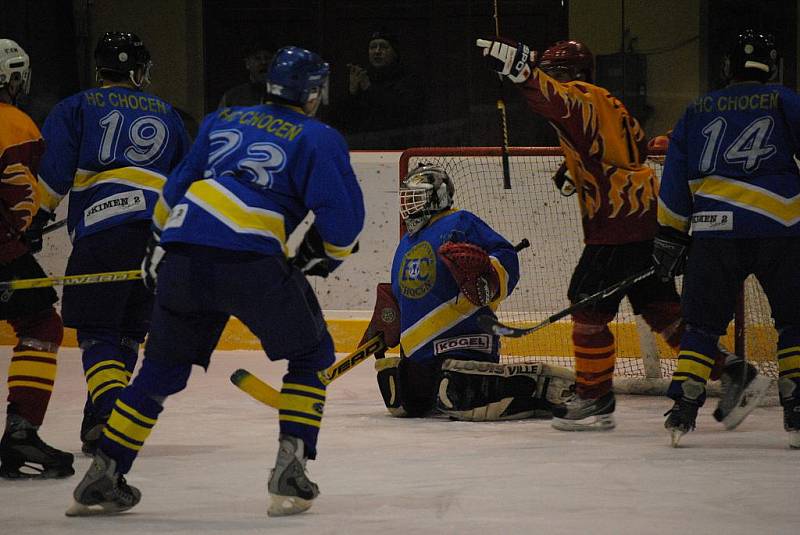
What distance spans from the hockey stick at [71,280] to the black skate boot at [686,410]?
153 centimetres

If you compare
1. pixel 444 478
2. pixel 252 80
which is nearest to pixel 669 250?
pixel 444 478

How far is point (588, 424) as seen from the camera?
413 cm

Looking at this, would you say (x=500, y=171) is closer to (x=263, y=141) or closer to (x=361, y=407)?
(x=361, y=407)

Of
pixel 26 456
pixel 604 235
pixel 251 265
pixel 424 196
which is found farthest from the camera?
pixel 424 196

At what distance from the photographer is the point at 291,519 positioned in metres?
2.85

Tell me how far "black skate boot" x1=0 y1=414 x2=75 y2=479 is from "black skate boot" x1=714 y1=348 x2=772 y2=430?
1.92 meters

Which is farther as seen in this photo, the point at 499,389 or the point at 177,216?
the point at 499,389

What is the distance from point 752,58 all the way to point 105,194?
1807 millimetres

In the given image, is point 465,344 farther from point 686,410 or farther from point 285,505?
point 285,505

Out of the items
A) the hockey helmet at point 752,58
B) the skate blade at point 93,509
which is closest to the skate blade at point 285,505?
the skate blade at point 93,509

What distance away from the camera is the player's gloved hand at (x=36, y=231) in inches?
139

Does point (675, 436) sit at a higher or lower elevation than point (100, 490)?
Answer: lower

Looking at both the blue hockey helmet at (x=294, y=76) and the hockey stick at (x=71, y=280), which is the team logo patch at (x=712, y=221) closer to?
the blue hockey helmet at (x=294, y=76)

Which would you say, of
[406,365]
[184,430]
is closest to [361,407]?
[406,365]
